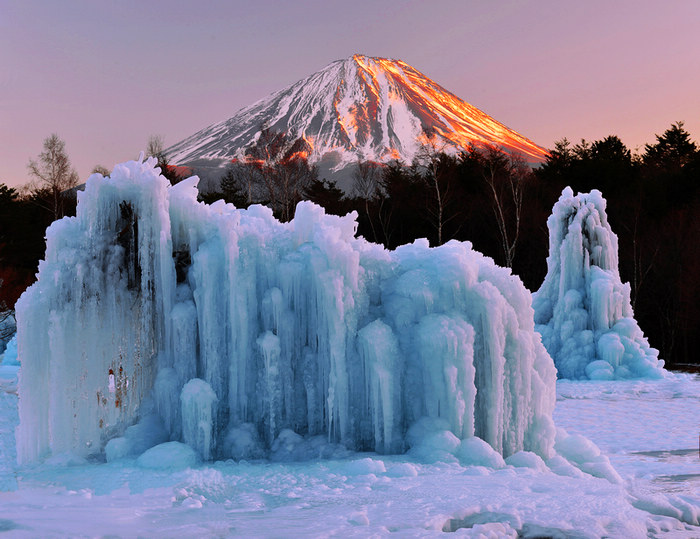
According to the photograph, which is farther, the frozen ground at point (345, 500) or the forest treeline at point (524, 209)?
the forest treeline at point (524, 209)

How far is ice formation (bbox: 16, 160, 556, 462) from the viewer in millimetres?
7340

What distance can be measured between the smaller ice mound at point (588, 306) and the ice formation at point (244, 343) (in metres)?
10.2

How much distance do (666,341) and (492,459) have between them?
23.9 metres

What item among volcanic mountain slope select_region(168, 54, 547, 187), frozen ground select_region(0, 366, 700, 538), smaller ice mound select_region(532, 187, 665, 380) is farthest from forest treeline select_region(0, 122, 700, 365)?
volcanic mountain slope select_region(168, 54, 547, 187)


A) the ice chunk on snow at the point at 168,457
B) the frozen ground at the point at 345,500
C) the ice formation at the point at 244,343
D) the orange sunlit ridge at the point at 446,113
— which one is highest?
the orange sunlit ridge at the point at 446,113

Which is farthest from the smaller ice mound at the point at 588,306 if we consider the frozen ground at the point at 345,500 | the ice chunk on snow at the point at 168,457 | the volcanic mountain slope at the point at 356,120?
the volcanic mountain slope at the point at 356,120

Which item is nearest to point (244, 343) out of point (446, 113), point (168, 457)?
point (168, 457)

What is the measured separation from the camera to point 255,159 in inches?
1416

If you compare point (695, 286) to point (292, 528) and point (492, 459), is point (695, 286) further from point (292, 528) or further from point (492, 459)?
point (292, 528)

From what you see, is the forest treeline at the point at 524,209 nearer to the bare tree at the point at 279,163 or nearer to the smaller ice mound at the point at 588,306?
the bare tree at the point at 279,163

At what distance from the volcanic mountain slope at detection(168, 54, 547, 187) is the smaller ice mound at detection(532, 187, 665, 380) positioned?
2220 inches

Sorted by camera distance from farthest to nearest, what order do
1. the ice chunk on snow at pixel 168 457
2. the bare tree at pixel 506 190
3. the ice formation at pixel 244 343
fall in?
the bare tree at pixel 506 190 → the ice formation at pixel 244 343 → the ice chunk on snow at pixel 168 457

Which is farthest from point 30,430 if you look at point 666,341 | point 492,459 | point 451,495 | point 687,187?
point 687,187

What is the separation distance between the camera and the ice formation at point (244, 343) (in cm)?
734
